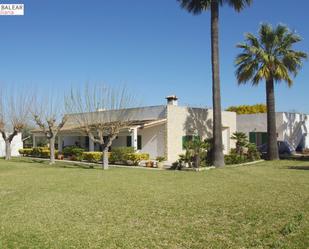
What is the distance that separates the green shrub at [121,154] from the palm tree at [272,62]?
9.64 metres

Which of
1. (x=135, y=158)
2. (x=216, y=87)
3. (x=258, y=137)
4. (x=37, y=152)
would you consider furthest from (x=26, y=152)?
(x=216, y=87)

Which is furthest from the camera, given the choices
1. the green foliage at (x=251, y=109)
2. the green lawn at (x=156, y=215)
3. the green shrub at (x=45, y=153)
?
the green foliage at (x=251, y=109)

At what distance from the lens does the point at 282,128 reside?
35.4 m

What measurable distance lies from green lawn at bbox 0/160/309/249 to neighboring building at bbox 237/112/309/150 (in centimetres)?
2179

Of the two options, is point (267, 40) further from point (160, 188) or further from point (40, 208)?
point (40, 208)

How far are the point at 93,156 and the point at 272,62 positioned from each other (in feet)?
48.1

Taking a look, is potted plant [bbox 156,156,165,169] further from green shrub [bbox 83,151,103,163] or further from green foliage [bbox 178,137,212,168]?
green shrub [bbox 83,151,103,163]

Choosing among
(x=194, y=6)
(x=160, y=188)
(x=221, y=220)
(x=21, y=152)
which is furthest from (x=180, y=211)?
(x=21, y=152)

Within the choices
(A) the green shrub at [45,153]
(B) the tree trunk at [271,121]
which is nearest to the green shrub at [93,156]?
(A) the green shrub at [45,153]

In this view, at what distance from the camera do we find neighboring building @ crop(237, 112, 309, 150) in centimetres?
3562

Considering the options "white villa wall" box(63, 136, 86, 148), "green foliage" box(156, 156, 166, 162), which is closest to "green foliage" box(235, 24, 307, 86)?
"green foliage" box(156, 156, 166, 162)

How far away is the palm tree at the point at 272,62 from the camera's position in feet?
86.6

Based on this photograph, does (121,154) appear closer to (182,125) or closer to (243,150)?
(182,125)

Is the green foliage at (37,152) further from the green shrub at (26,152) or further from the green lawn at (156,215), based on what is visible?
the green lawn at (156,215)
